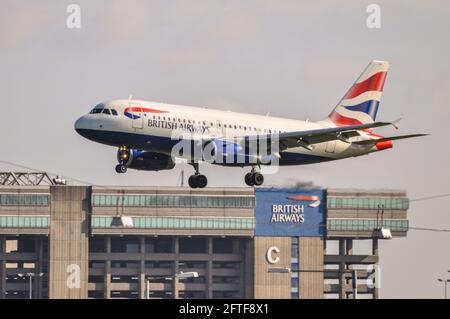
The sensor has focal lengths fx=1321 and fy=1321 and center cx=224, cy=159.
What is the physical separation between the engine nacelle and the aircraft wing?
26.5 feet

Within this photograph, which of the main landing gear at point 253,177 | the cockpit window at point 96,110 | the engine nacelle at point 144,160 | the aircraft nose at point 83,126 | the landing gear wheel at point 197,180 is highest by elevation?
the cockpit window at point 96,110

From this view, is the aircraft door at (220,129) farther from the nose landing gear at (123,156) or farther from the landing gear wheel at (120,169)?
the landing gear wheel at (120,169)

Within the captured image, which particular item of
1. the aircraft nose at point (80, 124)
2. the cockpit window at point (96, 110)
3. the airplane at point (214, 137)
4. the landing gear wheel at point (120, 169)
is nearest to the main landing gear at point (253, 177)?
the airplane at point (214, 137)

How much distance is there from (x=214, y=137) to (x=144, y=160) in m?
8.23

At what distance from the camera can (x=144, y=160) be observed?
119m

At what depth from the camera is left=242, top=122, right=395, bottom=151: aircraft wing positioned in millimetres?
115688

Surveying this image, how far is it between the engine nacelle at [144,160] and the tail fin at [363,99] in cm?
2463

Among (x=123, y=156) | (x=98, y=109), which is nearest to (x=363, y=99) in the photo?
(x=123, y=156)

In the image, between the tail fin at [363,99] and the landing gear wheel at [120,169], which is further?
the tail fin at [363,99]

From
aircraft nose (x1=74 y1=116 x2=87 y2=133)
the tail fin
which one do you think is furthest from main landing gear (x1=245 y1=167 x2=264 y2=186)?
the tail fin

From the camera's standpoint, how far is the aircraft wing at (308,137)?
116 meters

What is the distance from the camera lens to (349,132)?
390ft
